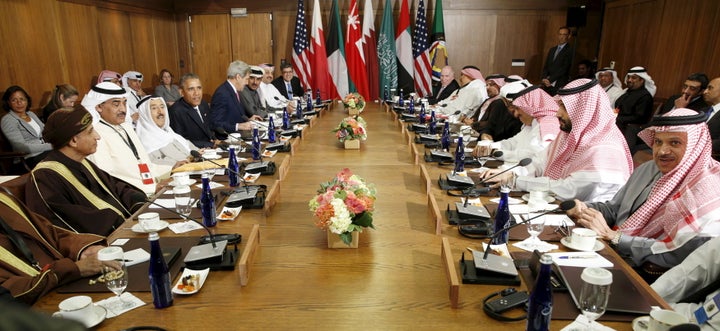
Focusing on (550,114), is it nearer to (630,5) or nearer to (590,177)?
(590,177)

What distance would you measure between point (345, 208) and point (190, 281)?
2.00 ft

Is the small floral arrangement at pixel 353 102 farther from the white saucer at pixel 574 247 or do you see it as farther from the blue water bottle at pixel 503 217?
the white saucer at pixel 574 247

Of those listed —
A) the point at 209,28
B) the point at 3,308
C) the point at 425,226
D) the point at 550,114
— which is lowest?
the point at 425,226

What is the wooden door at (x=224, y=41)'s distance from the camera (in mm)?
8422

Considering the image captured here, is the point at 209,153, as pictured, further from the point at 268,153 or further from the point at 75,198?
the point at 75,198

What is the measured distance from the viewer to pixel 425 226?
205cm

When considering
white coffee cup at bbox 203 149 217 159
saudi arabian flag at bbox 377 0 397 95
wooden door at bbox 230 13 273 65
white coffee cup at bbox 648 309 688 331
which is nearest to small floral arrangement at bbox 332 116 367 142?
white coffee cup at bbox 203 149 217 159

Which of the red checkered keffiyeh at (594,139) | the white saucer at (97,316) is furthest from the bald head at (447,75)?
the white saucer at (97,316)

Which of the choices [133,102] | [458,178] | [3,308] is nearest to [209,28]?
[133,102]

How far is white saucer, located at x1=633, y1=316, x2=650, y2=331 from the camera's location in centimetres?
124

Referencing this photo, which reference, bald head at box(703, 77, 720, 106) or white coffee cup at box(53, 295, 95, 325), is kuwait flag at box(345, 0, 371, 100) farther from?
white coffee cup at box(53, 295, 95, 325)

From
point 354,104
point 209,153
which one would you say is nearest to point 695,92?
point 354,104

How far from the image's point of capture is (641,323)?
1261 millimetres

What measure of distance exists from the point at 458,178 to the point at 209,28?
739cm
